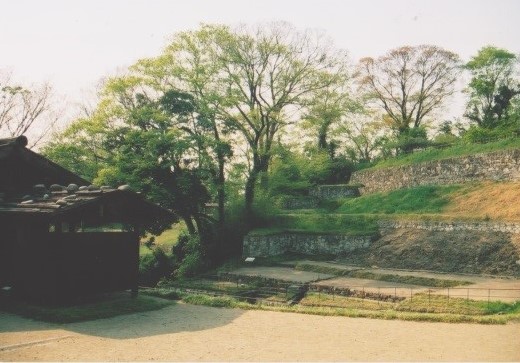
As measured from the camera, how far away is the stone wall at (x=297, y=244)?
2922 cm

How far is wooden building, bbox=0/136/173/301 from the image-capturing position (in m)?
13.2

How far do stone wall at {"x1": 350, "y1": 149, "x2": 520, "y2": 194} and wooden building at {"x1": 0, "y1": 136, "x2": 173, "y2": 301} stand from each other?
2400cm

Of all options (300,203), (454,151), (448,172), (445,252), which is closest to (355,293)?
(445,252)

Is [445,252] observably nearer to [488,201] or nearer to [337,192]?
[488,201]

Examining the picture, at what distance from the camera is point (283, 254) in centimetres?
3131

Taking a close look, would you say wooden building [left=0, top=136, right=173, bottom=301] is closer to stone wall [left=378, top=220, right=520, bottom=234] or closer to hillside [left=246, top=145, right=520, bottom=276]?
hillside [left=246, top=145, right=520, bottom=276]

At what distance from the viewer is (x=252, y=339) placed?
10703 mm

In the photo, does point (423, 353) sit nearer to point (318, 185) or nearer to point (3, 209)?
point (3, 209)

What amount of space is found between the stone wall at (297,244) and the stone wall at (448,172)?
402 inches

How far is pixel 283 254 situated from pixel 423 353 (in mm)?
21915

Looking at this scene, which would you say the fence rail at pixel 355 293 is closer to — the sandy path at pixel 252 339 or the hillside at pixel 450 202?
the sandy path at pixel 252 339

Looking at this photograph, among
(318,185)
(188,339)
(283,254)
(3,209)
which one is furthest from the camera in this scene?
(318,185)

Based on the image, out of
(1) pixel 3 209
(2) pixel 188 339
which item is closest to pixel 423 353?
(2) pixel 188 339

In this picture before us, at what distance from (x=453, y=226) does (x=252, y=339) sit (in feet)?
60.7
